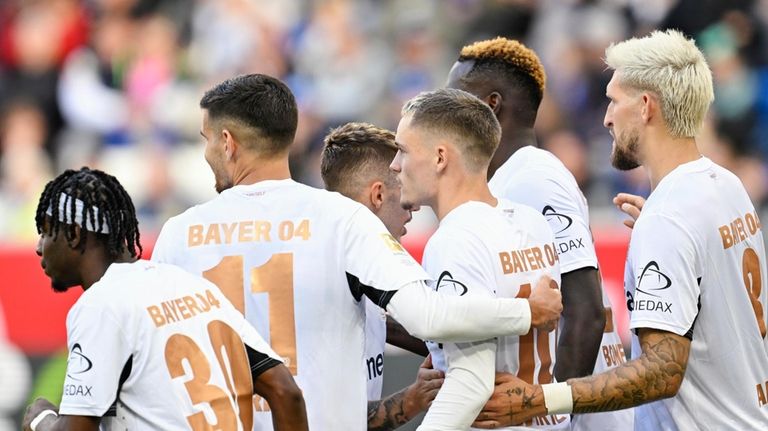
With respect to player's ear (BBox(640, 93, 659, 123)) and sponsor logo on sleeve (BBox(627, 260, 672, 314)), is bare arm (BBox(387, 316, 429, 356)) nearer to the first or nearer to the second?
sponsor logo on sleeve (BBox(627, 260, 672, 314))

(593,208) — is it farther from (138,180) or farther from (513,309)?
(513,309)

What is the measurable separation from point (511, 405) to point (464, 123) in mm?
1045

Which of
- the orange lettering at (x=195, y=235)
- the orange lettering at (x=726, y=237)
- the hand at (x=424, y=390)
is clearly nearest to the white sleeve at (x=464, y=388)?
the hand at (x=424, y=390)

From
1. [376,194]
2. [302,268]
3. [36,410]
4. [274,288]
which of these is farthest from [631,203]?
[36,410]

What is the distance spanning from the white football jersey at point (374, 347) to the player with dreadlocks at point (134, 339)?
87 centimetres

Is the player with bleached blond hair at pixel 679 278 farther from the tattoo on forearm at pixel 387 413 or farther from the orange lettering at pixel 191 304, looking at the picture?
the orange lettering at pixel 191 304

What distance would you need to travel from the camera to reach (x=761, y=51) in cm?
1184

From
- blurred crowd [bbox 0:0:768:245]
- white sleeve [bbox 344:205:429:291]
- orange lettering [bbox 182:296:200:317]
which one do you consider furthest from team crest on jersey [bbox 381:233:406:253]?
blurred crowd [bbox 0:0:768:245]

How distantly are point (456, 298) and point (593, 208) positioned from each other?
7.32 m

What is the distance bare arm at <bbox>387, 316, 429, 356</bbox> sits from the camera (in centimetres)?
575

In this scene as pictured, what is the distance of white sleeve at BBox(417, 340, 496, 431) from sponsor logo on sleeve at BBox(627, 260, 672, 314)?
0.55m

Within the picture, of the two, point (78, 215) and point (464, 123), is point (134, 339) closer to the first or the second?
point (78, 215)

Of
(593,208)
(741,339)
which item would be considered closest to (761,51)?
(593,208)

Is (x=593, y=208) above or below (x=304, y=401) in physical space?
above
